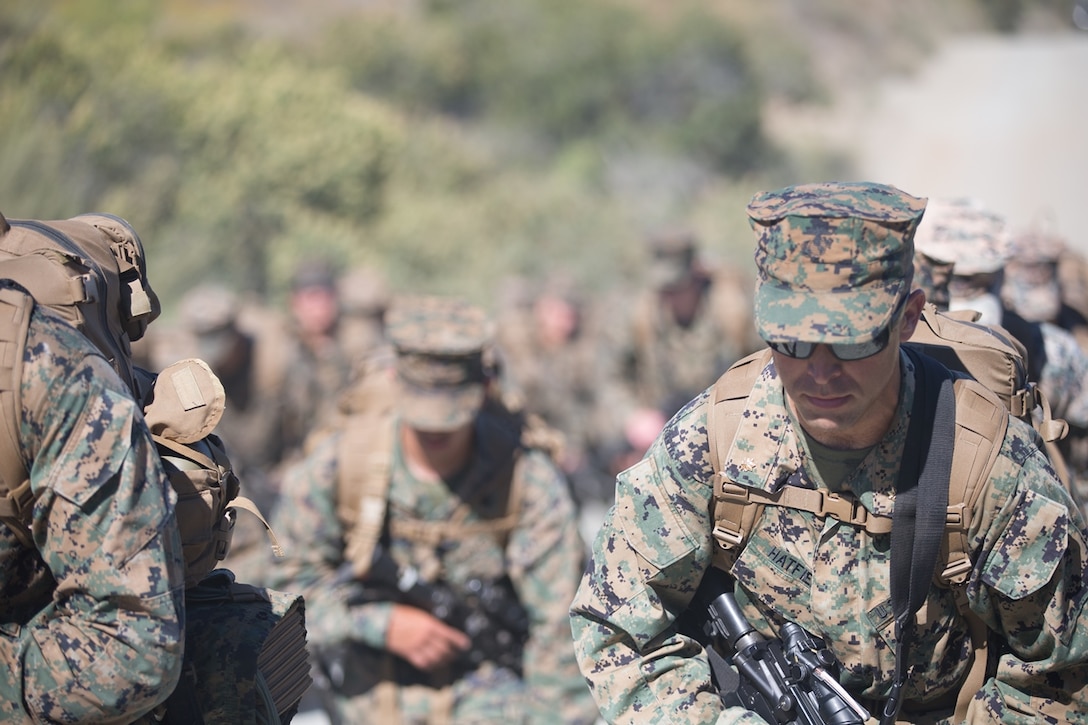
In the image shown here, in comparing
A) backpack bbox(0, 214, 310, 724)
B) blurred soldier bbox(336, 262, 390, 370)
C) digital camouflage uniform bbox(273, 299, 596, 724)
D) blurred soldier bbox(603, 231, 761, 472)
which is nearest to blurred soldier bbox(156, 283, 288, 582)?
blurred soldier bbox(336, 262, 390, 370)

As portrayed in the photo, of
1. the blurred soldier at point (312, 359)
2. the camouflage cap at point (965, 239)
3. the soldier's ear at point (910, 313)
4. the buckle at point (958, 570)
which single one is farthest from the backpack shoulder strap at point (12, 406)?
the blurred soldier at point (312, 359)

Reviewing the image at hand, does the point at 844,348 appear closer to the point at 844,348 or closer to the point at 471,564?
the point at 844,348

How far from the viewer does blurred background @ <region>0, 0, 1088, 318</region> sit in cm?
1711

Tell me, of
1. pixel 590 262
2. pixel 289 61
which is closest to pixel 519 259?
pixel 590 262

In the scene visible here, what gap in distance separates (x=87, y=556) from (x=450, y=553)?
2.81 m

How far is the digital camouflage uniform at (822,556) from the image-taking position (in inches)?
101

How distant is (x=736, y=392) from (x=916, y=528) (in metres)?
0.47

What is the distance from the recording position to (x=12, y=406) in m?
2.27

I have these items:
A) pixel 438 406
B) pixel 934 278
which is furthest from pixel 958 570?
pixel 438 406

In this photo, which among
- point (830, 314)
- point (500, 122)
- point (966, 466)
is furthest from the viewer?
point (500, 122)

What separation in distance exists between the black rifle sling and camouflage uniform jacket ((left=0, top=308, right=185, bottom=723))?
143 centimetres

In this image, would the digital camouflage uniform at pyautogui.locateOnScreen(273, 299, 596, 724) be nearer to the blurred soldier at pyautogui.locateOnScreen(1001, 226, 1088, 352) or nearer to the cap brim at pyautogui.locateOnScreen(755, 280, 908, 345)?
the cap brim at pyautogui.locateOnScreen(755, 280, 908, 345)

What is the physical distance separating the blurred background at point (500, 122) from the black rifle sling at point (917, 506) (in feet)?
39.4

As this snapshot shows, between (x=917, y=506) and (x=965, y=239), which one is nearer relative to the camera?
(x=917, y=506)
